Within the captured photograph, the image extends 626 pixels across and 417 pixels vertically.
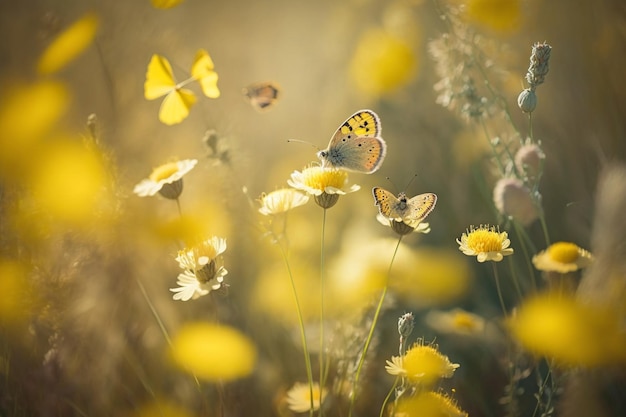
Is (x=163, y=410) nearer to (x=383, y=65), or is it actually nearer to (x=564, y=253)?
(x=564, y=253)

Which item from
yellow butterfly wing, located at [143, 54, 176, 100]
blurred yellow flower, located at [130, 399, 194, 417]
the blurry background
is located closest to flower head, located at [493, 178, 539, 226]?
the blurry background

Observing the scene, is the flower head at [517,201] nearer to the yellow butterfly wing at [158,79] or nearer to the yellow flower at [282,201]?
the yellow flower at [282,201]

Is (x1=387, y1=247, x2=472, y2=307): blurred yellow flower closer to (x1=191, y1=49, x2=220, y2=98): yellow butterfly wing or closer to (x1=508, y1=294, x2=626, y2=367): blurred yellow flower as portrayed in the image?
(x1=508, y1=294, x2=626, y2=367): blurred yellow flower

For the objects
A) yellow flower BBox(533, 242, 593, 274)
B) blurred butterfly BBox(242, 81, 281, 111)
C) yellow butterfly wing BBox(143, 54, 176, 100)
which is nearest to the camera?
yellow flower BBox(533, 242, 593, 274)

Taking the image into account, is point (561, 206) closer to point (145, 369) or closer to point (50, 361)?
point (145, 369)

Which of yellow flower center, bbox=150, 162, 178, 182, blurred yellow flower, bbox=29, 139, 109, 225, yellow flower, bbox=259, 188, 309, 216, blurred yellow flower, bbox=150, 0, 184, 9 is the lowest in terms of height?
blurred yellow flower, bbox=29, 139, 109, 225

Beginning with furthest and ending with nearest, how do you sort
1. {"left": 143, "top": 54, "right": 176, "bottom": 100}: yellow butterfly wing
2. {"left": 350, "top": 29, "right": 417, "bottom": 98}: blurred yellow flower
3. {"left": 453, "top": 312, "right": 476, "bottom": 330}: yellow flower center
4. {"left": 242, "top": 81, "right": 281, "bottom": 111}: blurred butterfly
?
{"left": 350, "top": 29, "right": 417, "bottom": 98}: blurred yellow flower, {"left": 453, "top": 312, "right": 476, "bottom": 330}: yellow flower center, {"left": 242, "top": 81, "right": 281, "bottom": 111}: blurred butterfly, {"left": 143, "top": 54, "right": 176, "bottom": 100}: yellow butterfly wing

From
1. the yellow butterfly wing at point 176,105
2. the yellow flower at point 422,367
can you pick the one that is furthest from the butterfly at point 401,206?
the yellow butterfly wing at point 176,105

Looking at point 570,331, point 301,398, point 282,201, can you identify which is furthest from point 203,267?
point 570,331

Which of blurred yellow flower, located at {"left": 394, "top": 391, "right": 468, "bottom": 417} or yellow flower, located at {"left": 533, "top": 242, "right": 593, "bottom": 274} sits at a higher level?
yellow flower, located at {"left": 533, "top": 242, "right": 593, "bottom": 274}
